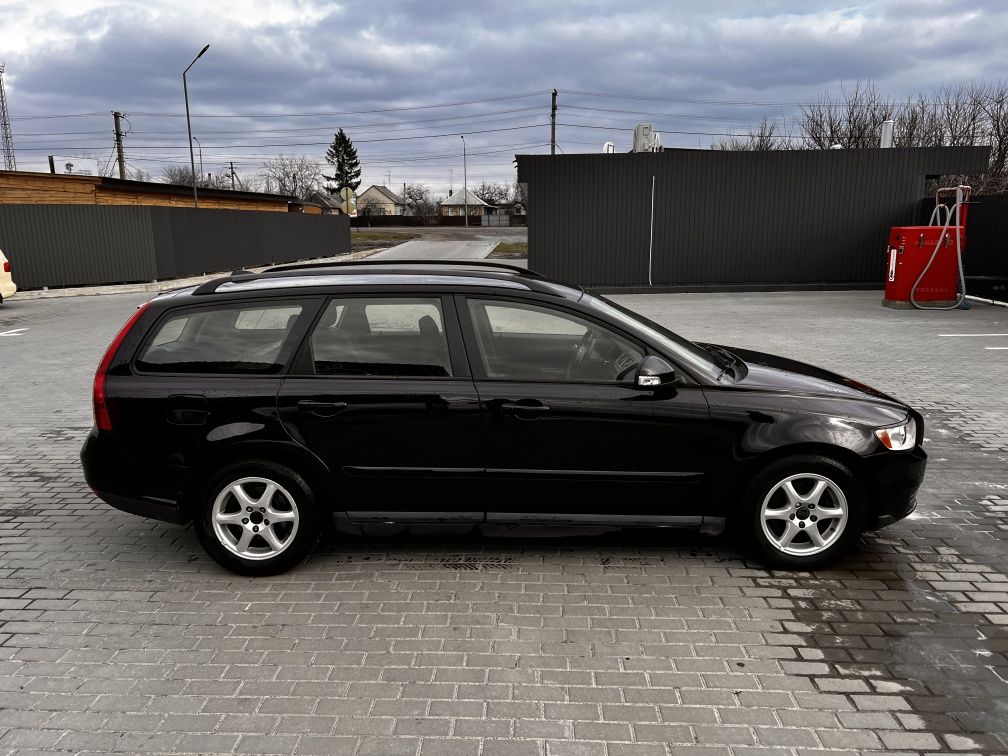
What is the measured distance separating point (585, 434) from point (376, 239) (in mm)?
55361

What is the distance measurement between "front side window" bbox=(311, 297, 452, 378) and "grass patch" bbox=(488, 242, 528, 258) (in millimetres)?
31619

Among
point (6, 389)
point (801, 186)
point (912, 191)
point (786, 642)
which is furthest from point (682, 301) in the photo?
point (786, 642)

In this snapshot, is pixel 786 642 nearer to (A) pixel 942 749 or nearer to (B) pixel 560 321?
(A) pixel 942 749

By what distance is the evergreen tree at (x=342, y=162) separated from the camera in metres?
100

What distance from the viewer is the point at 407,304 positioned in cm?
404

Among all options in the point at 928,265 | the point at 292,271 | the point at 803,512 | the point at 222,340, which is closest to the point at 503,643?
the point at 803,512

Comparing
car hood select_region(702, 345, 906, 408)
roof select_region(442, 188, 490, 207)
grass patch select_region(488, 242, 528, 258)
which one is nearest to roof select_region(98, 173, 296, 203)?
grass patch select_region(488, 242, 528, 258)

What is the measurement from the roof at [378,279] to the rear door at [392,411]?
189 millimetres

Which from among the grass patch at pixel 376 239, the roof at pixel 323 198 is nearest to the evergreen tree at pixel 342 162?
the roof at pixel 323 198

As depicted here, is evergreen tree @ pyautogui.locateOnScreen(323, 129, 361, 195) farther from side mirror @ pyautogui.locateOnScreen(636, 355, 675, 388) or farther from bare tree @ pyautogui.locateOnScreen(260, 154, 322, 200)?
side mirror @ pyautogui.locateOnScreen(636, 355, 675, 388)

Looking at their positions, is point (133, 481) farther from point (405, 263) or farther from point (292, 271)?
point (405, 263)

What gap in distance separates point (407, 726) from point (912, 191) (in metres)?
20.5

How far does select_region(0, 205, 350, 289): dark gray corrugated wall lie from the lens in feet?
66.4

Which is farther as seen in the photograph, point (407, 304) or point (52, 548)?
point (52, 548)
